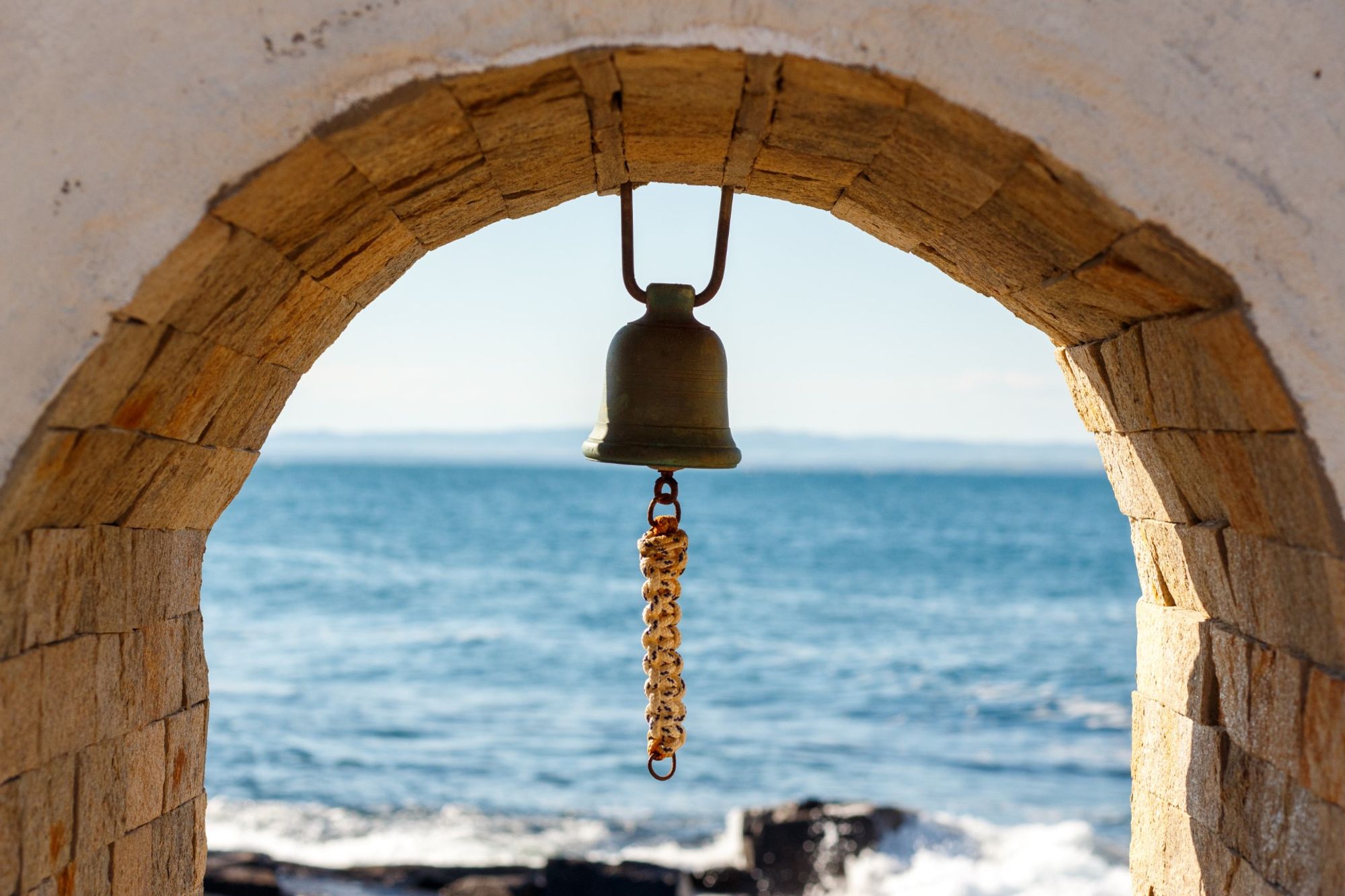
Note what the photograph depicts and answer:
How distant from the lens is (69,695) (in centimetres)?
238

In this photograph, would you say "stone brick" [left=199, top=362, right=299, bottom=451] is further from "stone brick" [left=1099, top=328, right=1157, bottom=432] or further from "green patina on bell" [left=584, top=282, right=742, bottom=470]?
"stone brick" [left=1099, top=328, right=1157, bottom=432]

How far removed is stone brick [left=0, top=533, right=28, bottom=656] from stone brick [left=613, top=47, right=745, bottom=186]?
1.32 meters

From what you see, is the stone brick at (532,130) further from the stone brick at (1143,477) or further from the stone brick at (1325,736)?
the stone brick at (1325,736)

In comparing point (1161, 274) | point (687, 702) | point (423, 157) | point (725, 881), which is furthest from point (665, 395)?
point (687, 702)

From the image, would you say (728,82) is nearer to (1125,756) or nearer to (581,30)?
(581,30)

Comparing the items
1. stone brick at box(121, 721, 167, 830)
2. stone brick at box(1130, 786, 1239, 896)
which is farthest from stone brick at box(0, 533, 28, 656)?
stone brick at box(1130, 786, 1239, 896)

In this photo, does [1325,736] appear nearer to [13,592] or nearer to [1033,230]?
[1033,230]

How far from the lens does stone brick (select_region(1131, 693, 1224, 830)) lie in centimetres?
257

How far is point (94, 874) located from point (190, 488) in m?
0.82

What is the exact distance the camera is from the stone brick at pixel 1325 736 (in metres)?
2.03

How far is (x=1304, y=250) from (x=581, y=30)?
1207 mm

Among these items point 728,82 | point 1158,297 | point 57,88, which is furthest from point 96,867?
point 1158,297

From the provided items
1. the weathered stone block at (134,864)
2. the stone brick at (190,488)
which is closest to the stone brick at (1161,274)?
the stone brick at (190,488)

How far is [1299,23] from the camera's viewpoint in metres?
2.02
